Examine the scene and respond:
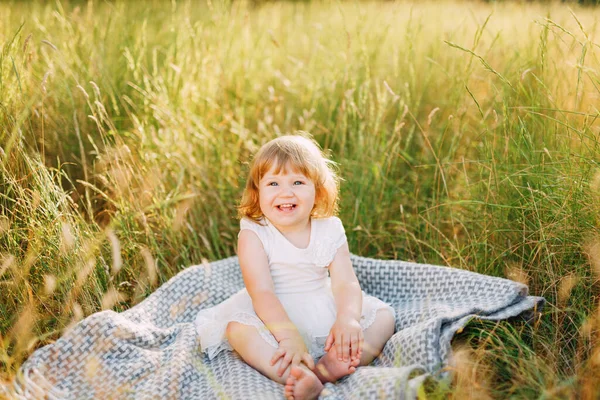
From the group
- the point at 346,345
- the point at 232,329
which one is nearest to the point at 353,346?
the point at 346,345

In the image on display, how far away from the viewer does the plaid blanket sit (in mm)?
1824

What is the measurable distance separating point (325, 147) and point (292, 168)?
86cm

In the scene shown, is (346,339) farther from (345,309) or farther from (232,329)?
(232,329)

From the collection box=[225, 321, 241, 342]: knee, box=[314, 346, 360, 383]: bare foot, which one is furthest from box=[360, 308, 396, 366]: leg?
box=[225, 321, 241, 342]: knee

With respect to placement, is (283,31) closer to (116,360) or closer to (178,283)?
(178,283)

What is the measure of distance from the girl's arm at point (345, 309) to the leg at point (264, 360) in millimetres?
146

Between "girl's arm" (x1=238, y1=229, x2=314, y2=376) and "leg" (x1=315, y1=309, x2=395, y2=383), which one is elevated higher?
"girl's arm" (x1=238, y1=229, x2=314, y2=376)

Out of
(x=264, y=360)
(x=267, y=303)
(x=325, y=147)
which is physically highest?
(x=325, y=147)

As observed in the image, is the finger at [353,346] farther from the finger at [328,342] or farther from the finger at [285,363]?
the finger at [285,363]

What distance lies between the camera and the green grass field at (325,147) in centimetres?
204

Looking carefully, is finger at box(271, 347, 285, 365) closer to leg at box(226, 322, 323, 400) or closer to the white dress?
leg at box(226, 322, 323, 400)

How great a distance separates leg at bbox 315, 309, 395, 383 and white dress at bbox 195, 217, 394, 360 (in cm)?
3

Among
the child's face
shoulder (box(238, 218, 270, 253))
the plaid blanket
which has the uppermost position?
the child's face

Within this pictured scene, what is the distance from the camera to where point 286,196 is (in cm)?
212
